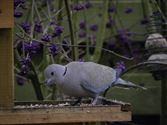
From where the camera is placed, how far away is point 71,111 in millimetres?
2195

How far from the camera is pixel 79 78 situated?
7.98ft

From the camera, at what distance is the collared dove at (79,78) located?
94.3 inches

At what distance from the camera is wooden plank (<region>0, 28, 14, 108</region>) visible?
7.69 ft

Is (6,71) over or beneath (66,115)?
over

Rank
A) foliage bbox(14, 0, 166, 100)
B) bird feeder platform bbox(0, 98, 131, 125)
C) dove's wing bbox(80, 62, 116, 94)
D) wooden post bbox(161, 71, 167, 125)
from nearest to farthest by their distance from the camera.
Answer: bird feeder platform bbox(0, 98, 131, 125) < dove's wing bbox(80, 62, 116, 94) < foliage bbox(14, 0, 166, 100) < wooden post bbox(161, 71, 167, 125)

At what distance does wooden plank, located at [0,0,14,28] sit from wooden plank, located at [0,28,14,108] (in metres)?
0.04

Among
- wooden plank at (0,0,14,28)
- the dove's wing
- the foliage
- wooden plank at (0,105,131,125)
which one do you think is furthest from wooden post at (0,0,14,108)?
the foliage

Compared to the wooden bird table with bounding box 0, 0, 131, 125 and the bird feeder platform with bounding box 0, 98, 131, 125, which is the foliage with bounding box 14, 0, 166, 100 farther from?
the bird feeder platform with bounding box 0, 98, 131, 125

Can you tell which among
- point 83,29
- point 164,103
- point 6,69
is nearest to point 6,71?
point 6,69

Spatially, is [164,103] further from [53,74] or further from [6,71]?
[6,71]

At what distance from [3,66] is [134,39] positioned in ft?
10.1

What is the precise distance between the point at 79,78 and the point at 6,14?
1.29 ft

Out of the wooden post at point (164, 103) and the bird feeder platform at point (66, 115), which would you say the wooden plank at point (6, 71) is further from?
the wooden post at point (164, 103)

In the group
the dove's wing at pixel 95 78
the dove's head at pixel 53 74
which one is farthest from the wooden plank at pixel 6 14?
the dove's wing at pixel 95 78
